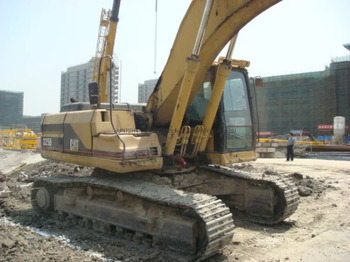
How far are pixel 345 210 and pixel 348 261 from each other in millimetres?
2838

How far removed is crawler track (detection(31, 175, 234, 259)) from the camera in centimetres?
416

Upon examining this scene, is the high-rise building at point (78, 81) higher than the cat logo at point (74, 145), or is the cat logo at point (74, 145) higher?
the high-rise building at point (78, 81)

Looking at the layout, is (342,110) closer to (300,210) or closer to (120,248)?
(300,210)

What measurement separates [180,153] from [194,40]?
69.4 inches

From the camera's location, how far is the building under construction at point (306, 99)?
5062 centimetres

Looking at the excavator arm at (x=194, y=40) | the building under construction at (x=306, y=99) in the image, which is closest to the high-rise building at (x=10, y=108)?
the building under construction at (x=306, y=99)

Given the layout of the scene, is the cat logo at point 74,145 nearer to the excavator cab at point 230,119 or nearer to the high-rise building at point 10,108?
the excavator cab at point 230,119

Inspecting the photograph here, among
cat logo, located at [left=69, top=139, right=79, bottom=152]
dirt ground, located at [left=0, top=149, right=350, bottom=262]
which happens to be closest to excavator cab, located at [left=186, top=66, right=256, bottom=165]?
dirt ground, located at [left=0, top=149, right=350, bottom=262]

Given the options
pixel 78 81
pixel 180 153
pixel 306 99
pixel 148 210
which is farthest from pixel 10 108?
pixel 148 210

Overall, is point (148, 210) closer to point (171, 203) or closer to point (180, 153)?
point (171, 203)

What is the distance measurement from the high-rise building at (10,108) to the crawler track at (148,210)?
52.4 meters

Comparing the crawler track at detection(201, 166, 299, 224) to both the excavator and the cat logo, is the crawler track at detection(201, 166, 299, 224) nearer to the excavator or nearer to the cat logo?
the excavator

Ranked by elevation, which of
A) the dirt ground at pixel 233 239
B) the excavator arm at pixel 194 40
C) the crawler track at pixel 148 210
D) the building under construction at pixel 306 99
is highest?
the building under construction at pixel 306 99

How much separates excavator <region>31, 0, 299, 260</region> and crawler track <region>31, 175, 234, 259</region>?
1 centimetres
